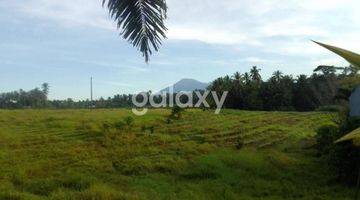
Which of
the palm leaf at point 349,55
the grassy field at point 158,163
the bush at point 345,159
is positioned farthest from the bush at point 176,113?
the palm leaf at point 349,55

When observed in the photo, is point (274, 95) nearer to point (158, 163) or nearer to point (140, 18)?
point (158, 163)

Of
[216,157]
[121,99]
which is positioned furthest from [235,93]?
[216,157]

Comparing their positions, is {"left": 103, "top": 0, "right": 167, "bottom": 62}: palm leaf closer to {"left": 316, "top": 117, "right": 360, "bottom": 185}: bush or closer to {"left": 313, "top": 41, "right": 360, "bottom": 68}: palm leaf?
{"left": 313, "top": 41, "right": 360, "bottom": 68}: palm leaf

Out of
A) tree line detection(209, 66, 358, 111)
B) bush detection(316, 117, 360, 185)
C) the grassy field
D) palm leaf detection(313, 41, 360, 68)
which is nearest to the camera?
palm leaf detection(313, 41, 360, 68)

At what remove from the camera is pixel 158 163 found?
11031 mm

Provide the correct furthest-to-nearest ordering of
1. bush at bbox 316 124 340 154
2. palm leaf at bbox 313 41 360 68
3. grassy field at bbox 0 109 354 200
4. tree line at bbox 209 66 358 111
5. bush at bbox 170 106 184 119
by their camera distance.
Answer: tree line at bbox 209 66 358 111 → bush at bbox 170 106 184 119 → bush at bbox 316 124 340 154 → grassy field at bbox 0 109 354 200 → palm leaf at bbox 313 41 360 68

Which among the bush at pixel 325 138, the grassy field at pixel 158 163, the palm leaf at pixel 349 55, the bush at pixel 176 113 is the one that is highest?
the palm leaf at pixel 349 55

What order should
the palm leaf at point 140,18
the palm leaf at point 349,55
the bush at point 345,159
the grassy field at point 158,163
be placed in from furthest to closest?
the bush at point 345,159 → the grassy field at point 158,163 → the palm leaf at point 140,18 → the palm leaf at point 349,55

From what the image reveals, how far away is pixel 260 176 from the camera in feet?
33.3

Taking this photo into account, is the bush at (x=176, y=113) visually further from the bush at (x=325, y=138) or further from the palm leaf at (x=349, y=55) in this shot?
the palm leaf at (x=349, y=55)

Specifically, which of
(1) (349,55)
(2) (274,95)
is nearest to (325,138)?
(1) (349,55)

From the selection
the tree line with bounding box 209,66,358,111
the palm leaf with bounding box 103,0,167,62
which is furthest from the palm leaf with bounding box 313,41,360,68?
the tree line with bounding box 209,66,358,111

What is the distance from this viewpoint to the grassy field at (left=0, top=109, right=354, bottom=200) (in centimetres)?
855

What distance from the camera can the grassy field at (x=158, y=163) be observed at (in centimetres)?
855
